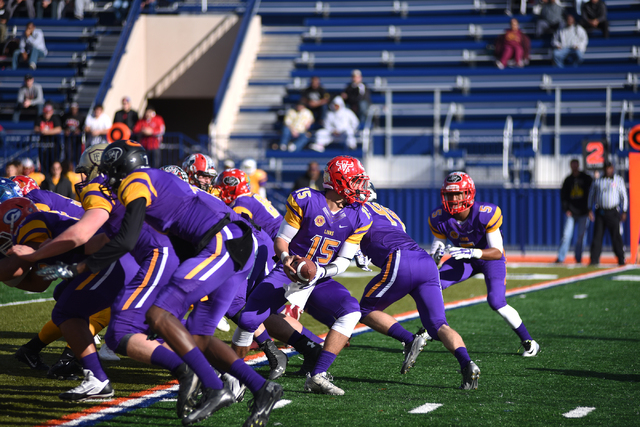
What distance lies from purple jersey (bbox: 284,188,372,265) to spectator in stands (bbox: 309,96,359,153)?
12.3 meters

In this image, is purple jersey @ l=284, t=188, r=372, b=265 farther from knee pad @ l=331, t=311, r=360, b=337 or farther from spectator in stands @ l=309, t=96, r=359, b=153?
spectator in stands @ l=309, t=96, r=359, b=153

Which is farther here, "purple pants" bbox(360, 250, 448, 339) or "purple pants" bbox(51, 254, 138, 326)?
"purple pants" bbox(360, 250, 448, 339)

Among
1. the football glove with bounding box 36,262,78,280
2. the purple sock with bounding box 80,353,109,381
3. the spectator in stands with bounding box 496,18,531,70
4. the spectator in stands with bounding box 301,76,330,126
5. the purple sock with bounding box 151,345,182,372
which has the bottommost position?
the purple sock with bounding box 80,353,109,381

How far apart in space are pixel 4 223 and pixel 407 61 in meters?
16.1

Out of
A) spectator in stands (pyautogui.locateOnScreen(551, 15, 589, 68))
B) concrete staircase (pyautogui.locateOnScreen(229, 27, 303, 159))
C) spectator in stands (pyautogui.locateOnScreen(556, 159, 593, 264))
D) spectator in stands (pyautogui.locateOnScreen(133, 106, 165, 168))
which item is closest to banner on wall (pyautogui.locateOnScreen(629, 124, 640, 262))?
spectator in stands (pyautogui.locateOnScreen(556, 159, 593, 264))

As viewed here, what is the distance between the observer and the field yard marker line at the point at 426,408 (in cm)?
449

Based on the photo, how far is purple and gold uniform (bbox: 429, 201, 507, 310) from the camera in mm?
6305

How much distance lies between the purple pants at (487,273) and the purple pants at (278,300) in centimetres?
154

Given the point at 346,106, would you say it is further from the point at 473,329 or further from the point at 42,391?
the point at 42,391

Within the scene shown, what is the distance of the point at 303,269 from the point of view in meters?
4.73

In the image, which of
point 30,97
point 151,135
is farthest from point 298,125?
point 30,97

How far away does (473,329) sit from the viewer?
24.6 ft

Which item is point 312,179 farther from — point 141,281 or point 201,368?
point 201,368

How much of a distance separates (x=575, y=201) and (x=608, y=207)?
0.62 metres
